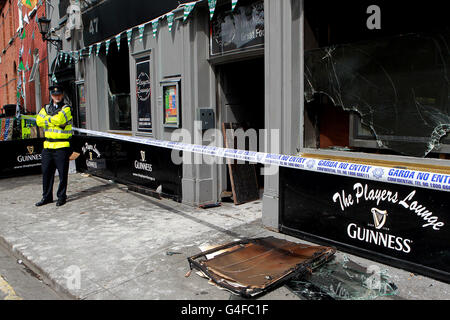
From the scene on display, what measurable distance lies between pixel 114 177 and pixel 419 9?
7.07 metres

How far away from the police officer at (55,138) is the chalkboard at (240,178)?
282cm

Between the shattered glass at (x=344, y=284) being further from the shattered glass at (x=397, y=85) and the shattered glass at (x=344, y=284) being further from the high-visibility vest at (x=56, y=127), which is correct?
the high-visibility vest at (x=56, y=127)

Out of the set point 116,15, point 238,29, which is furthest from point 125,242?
point 116,15

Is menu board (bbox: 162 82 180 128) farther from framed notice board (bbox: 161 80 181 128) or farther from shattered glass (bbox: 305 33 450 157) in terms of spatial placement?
shattered glass (bbox: 305 33 450 157)

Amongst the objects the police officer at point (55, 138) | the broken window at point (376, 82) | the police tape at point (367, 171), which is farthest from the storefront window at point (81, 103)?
the broken window at point (376, 82)

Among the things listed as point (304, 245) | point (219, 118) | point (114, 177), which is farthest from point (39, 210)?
point (304, 245)

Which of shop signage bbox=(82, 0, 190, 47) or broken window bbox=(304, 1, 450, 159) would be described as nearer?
broken window bbox=(304, 1, 450, 159)

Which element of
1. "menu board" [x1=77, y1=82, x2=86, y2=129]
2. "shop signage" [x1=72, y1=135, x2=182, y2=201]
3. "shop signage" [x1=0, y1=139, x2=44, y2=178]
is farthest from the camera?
"menu board" [x1=77, y1=82, x2=86, y2=129]

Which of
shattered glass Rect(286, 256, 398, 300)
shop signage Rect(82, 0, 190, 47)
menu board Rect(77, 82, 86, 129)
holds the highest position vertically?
shop signage Rect(82, 0, 190, 47)

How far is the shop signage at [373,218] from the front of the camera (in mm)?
3500

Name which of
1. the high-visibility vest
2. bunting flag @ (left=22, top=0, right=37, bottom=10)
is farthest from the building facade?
bunting flag @ (left=22, top=0, right=37, bottom=10)

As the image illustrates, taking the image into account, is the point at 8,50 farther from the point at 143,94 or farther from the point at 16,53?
the point at 143,94

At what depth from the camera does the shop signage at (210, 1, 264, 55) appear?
5.52 meters

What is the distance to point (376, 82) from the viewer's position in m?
4.11
